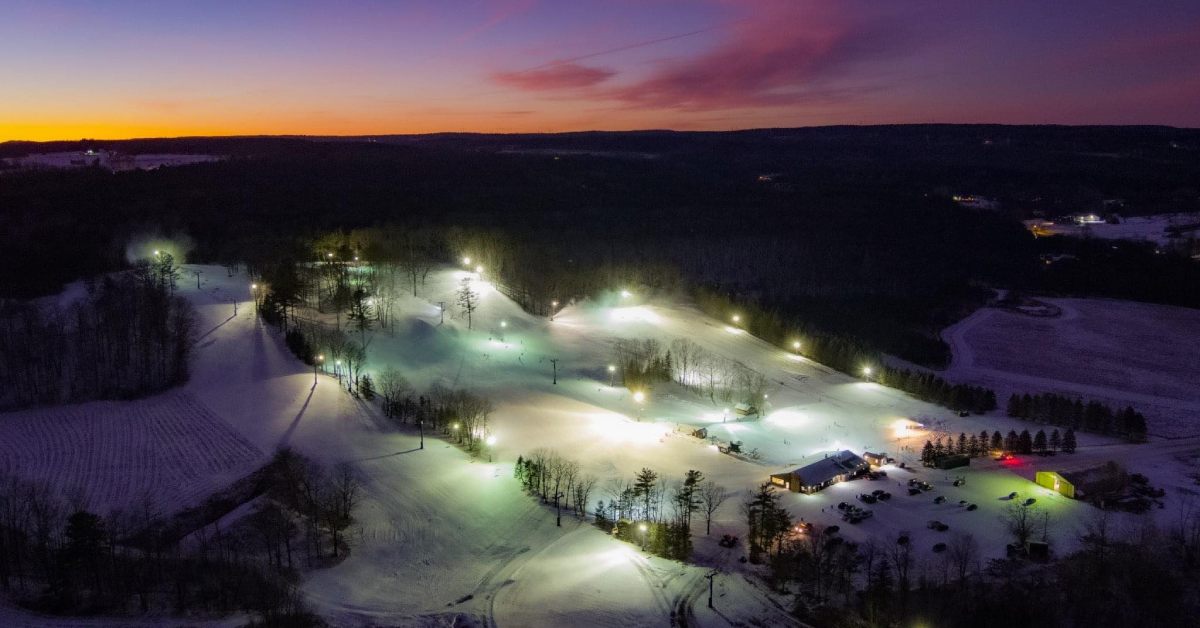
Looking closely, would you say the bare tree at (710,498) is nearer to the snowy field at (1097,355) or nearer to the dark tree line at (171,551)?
the dark tree line at (171,551)

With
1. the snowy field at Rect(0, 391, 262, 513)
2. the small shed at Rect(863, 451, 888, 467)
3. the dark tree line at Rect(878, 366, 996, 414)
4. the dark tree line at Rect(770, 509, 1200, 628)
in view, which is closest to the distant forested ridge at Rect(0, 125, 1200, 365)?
the dark tree line at Rect(878, 366, 996, 414)

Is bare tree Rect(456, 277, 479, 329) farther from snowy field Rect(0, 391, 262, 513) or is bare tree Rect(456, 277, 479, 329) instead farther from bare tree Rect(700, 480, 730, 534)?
bare tree Rect(700, 480, 730, 534)

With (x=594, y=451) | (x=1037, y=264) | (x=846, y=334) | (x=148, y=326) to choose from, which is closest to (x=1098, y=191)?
(x=1037, y=264)

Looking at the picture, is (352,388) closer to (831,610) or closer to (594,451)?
(594,451)

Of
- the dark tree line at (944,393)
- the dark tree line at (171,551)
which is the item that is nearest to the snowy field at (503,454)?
the dark tree line at (944,393)

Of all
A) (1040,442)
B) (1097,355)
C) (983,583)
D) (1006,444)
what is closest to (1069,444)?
(1040,442)

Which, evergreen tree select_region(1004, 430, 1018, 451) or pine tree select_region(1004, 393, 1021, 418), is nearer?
evergreen tree select_region(1004, 430, 1018, 451)

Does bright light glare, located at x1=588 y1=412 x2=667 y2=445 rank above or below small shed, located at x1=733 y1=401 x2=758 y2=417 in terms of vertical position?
above
